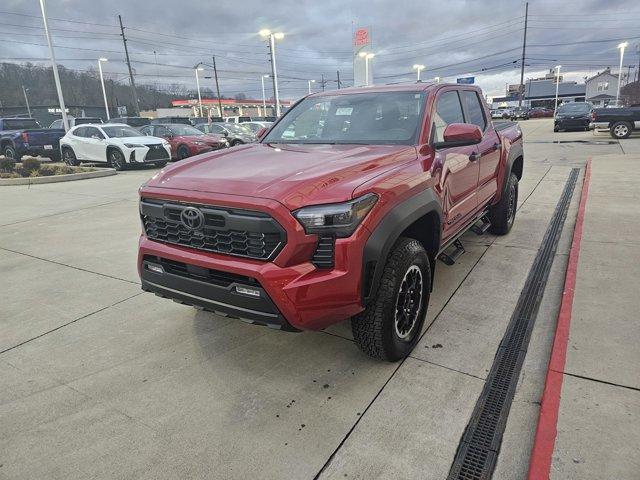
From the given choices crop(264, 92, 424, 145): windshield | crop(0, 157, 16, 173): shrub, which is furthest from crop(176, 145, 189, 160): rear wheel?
crop(264, 92, 424, 145): windshield

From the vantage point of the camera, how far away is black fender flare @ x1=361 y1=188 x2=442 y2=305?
2.51 metres

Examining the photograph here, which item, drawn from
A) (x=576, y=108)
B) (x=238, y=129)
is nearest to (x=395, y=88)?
(x=238, y=129)

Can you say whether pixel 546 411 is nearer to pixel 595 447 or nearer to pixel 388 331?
pixel 595 447

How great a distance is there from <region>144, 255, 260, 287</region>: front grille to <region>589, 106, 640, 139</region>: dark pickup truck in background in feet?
68.6

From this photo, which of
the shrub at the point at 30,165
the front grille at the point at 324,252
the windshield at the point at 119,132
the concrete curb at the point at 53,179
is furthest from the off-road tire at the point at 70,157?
the front grille at the point at 324,252

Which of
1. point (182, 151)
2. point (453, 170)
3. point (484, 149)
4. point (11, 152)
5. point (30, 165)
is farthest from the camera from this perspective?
point (11, 152)

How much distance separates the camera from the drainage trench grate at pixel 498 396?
2.22m

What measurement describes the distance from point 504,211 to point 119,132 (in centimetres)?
1339

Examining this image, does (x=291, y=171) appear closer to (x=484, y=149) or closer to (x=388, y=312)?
(x=388, y=312)

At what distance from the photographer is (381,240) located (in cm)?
256

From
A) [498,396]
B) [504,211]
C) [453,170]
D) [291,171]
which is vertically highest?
[291,171]

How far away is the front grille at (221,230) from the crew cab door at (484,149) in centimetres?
268

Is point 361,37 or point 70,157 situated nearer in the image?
point 70,157

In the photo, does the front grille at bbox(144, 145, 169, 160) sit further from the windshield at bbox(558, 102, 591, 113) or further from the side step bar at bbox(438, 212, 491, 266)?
the windshield at bbox(558, 102, 591, 113)
